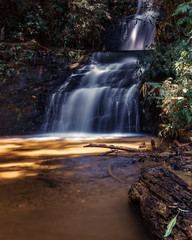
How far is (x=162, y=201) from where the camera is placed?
5.21ft

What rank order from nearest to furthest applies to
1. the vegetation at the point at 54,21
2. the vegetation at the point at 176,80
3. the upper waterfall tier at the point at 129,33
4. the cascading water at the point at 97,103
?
the vegetation at the point at 176,80 → the cascading water at the point at 97,103 → the vegetation at the point at 54,21 → the upper waterfall tier at the point at 129,33

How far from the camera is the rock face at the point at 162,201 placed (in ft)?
4.43

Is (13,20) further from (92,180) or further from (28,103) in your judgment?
(92,180)

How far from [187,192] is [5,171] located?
2527 mm

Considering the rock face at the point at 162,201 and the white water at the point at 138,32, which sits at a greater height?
the white water at the point at 138,32

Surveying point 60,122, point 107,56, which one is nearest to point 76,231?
Answer: point 60,122

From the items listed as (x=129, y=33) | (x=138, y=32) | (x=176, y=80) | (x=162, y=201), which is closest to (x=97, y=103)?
(x=176, y=80)

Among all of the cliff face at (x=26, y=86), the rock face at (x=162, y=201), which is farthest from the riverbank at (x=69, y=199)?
the cliff face at (x=26, y=86)

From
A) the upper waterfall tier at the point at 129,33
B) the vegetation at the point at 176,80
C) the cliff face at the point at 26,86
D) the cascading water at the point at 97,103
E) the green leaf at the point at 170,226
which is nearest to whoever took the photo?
the green leaf at the point at 170,226

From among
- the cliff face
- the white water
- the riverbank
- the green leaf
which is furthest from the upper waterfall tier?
the green leaf

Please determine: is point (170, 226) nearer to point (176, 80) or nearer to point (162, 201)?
point (162, 201)

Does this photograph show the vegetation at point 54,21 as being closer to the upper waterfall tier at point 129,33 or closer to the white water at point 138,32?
the upper waterfall tier at point 129,33

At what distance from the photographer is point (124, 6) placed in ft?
53.2

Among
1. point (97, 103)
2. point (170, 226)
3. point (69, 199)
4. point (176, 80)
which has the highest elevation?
point (176, 80)
